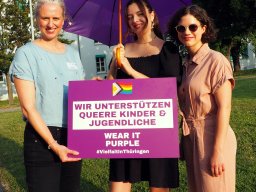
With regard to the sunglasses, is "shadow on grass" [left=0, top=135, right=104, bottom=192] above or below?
below

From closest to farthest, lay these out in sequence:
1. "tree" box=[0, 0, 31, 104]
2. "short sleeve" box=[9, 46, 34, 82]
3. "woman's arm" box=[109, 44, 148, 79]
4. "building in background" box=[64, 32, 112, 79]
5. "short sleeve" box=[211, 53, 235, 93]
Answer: "short sleeve" box=[9, 46, 34, 82], "short sleeve" box=[211, 53, 235, 93], "woman's arm" box=[109, 44, 148, 79], "tree" box=[0, 0, 31, 104], "building in background" box=[64, 32, 112, 79]

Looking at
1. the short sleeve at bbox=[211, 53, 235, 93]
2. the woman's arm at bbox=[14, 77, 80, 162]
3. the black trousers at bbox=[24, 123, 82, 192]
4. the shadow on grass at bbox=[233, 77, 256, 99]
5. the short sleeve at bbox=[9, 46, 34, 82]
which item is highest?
the short sleeve at bbox=[9, 46, 34, 82]

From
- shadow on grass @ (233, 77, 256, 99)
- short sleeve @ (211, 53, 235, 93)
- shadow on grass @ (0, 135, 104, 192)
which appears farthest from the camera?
shadow on grass @ (233, 77, 256, 99)

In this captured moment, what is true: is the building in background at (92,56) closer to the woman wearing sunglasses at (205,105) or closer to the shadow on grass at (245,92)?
the shadow on grass at (245,92)

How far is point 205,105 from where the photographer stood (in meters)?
2.97

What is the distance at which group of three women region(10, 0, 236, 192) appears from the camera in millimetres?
2850

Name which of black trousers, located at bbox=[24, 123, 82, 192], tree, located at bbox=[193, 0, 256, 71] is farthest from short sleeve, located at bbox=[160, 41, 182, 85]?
tree, located at bbox=[193, 0, 256, 71]

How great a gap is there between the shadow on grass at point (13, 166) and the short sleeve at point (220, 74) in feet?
9.79

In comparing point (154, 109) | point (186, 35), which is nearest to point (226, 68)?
point (186, 35)

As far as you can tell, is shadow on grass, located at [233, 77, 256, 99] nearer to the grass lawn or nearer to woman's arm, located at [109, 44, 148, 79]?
the grass lawn

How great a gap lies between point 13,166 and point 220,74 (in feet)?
16.9

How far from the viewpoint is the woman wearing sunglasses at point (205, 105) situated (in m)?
2.90

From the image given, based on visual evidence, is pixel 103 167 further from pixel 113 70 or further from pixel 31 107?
pixel 31 107

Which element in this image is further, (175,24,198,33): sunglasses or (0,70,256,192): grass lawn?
(0,70,256,192): grass lawn
